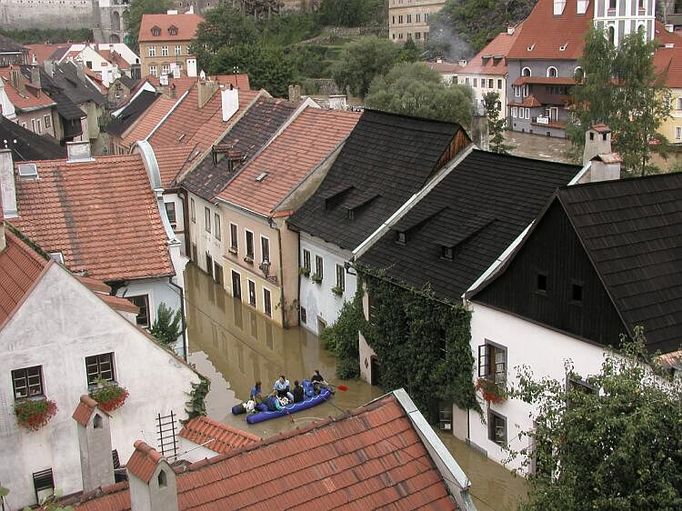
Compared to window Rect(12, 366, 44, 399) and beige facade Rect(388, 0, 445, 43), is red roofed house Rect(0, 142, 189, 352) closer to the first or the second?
window Rect(12, 366, 44, 399)

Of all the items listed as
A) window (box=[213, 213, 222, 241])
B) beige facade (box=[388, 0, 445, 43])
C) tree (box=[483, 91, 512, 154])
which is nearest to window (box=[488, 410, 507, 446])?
window (box=[213, 213, 222, 241])

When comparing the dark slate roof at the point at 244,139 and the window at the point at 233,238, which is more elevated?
the dark slate roof at the point at 244,139

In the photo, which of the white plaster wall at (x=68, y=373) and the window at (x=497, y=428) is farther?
the window at (x=497, y=428)

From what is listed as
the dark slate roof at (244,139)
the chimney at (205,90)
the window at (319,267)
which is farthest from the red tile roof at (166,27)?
the window at (319,267)

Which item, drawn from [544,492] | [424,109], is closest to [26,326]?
[544,492]

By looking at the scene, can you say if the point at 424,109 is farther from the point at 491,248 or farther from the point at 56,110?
the point at 491,248

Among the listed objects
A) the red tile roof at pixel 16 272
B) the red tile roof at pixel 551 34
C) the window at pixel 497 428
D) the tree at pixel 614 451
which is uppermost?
the red tile roof at pixel 551 34

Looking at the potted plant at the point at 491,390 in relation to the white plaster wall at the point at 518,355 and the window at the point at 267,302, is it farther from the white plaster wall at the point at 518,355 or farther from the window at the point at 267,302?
the window at the point at 267,302
